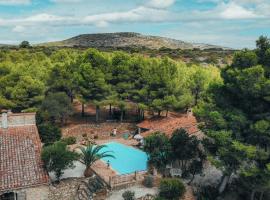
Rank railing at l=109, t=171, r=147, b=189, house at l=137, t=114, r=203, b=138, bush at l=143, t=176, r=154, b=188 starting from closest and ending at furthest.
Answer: railing at l=109, t=171, r=147, b=189 → bush at l=143, t=176, r=154, b=188 → house at l=137, t=114, r=203, b=138

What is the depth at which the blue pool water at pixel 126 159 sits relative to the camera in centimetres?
2888

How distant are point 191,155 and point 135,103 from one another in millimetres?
18975

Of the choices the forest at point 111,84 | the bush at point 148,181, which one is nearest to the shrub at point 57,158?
the bush at point 148,181

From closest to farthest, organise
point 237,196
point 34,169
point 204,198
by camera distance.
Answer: point 34,169 < point 204,198 < point 237,196

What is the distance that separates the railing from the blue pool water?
2.98m

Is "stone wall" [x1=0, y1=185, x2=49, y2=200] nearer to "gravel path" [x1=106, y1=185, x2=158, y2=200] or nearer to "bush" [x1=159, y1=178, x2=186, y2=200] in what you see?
"gravel path" [x1=106, y1=185, x2=158, y2=200]

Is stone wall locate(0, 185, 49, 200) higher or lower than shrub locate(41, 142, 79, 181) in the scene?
lower

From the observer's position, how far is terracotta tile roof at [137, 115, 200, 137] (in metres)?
32.3

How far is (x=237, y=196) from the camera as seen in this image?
2489cm

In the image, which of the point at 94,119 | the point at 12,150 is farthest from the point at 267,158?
the point at 94,119

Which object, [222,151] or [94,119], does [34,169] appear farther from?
[94,119]

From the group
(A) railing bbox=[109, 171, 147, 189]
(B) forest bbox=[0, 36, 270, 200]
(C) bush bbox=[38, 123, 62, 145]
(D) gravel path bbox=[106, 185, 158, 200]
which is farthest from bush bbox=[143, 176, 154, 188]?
(C) bush bbox=[38, 123, 62, 145]

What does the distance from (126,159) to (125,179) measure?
6.79 metres

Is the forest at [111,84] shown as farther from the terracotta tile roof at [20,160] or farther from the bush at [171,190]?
the bush at [171,190]
